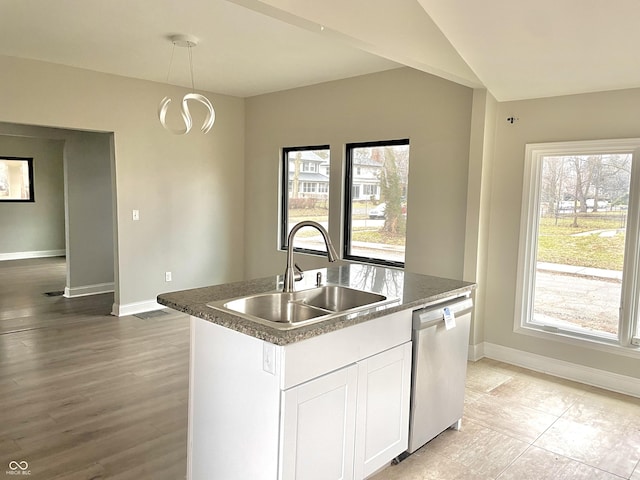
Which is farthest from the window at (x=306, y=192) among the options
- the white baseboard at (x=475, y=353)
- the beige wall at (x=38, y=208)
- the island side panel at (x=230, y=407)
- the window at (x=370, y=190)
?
the beige wall at (x=38, y=208)

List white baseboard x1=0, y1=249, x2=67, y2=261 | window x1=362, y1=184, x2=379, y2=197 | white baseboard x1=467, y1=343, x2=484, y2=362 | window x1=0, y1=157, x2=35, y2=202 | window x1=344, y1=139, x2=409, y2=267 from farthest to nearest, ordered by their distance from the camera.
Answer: white baseboard x1=0, y1=249, x2=67, y2=261 < window x1=0, y1=157, x2=35, y2=202 < window x1=362, y1=184, x2=379, y2=197 < window x1=344, y1=139, x2=409, y2=267 < white baseboard x1=467, y1=343, x2=484, y2=362

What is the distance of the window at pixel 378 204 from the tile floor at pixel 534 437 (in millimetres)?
1603

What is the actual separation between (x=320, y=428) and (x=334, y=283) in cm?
96

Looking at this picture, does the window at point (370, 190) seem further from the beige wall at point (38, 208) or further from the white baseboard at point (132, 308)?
the beige wall at point (38, 208)

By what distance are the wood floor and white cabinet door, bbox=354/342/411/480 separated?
0.95 meters

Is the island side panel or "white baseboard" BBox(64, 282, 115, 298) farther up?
the island side panel

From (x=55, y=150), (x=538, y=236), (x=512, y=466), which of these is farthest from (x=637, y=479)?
(x=55, y=150)

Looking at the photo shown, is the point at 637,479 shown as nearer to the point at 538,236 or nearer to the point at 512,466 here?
the point at 512,466

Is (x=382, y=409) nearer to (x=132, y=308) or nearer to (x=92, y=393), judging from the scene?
(x=92, y=393)

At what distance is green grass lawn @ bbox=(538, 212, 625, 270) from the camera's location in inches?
139

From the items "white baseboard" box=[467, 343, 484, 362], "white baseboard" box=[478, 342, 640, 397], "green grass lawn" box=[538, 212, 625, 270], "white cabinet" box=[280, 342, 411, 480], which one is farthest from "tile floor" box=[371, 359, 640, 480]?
"green grass lawn" box=[538, 212, 625, 270]

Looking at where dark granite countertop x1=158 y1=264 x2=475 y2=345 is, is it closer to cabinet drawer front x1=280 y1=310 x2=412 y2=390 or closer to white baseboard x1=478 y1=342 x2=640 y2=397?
cabinet drawer front x1=280 y1=310 x2=412 y2=390

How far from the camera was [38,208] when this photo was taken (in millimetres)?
9500

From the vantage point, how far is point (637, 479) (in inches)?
96.3
